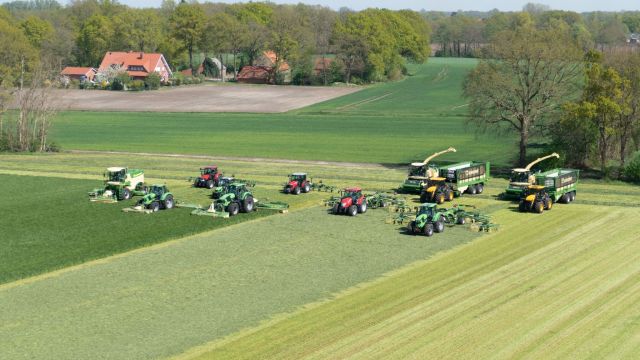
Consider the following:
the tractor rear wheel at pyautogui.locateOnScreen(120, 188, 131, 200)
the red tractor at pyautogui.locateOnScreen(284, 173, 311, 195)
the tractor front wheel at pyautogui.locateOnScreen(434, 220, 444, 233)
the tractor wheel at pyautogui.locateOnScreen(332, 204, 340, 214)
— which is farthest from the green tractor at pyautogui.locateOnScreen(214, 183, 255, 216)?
the tractor front wheel at pyautogui.locateOnScreen(434, 220, 444, 233)

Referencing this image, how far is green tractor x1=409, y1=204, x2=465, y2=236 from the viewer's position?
56781 mm

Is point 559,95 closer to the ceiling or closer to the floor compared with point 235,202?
closer to the ceiling

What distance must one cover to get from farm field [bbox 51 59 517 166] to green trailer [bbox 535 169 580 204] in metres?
21.9

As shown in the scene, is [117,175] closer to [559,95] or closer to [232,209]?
[232,209]

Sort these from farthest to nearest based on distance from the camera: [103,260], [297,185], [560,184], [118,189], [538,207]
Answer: [297,185] < [118,189] < [560,184] < [538,207] < [103,260]

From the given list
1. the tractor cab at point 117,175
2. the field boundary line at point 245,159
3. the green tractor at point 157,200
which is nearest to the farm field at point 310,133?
the field boundary line at point 245,159

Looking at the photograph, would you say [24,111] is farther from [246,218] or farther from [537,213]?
[537,213]

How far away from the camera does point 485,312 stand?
4012 centimetres

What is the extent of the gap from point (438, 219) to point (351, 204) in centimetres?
780

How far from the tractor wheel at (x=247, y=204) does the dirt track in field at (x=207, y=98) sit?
92390 millimetres

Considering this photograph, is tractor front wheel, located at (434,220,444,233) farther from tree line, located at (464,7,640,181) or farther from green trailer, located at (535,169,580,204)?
tree line, located at (464,7,640,181)

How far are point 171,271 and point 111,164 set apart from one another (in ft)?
156

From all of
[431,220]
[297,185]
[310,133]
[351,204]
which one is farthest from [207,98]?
[431,220]

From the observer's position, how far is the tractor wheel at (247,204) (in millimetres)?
64062
